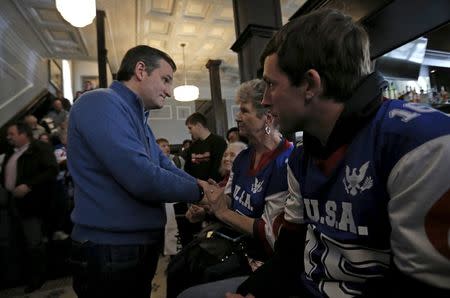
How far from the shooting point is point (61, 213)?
120 inches

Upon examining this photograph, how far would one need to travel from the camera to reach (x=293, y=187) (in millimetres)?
953

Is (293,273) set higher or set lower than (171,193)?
lower

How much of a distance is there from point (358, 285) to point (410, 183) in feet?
0.93

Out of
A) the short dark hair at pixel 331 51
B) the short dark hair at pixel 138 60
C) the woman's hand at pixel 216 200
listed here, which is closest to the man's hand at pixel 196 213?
the woman's hand at pixel 216 200

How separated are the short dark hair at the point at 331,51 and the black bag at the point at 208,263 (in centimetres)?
89

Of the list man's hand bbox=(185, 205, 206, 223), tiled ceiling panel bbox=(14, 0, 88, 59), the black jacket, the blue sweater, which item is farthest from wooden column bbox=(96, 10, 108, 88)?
the blue sweater

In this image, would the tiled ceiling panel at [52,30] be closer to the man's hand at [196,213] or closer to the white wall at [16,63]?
the white wall at [16,63]

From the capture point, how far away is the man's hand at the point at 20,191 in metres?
2.79

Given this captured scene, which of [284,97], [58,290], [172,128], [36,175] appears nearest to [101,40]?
[36,175]

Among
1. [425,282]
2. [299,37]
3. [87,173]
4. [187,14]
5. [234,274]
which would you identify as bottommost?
[234,274]

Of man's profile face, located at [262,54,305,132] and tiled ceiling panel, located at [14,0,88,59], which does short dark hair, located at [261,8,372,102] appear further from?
tiled ceiling panel, located at [14,0,88,59]

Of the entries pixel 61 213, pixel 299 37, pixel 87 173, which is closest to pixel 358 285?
pixel 299 37

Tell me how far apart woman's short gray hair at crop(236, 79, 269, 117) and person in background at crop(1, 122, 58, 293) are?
227cm

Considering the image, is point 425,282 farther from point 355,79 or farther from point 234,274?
point 234,274
